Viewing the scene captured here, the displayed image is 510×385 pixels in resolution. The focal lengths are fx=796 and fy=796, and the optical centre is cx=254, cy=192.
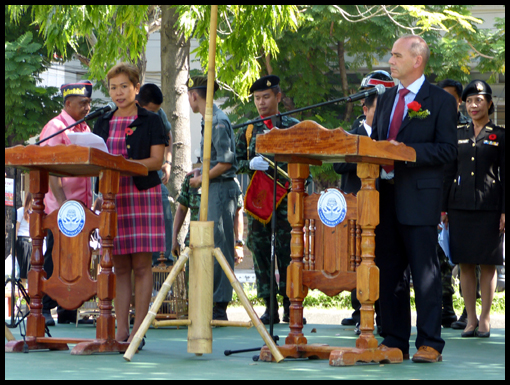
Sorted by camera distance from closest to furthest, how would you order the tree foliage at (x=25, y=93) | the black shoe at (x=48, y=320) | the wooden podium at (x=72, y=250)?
the wooden podium at (x=72, y=250)
the black shoe at (x=48, y=320)
the tree foliage at (x=25, y=93)

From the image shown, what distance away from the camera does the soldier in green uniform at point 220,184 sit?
7223 millimetres

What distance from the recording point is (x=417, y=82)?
17.1ft

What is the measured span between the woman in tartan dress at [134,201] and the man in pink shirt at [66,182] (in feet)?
4.76

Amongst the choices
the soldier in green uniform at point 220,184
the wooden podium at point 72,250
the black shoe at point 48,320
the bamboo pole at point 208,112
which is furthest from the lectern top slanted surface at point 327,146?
the black shoe at point 48,320

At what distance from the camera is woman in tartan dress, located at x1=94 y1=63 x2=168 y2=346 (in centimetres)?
568

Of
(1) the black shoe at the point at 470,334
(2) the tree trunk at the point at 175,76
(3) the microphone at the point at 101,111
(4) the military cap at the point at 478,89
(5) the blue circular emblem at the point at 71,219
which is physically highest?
(2) the tree trunk at the point at 175,76

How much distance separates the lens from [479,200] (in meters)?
6.88

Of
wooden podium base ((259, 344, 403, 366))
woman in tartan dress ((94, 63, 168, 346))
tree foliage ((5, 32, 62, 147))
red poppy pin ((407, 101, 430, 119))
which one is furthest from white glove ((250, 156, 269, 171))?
tree foliage ((5, 32, 62, 147))

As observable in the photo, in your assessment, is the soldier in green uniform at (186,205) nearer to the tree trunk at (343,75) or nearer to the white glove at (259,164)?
the white glove at (259,164)

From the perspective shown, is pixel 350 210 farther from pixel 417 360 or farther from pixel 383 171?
pixel 417 360

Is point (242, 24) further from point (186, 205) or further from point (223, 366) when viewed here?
point (223, 366)

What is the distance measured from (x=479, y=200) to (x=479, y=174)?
230 millimetres

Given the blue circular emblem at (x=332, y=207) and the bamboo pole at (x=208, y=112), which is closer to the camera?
the blue circular emblem at (x=332, y=207)
